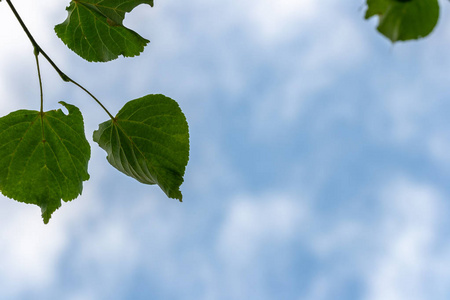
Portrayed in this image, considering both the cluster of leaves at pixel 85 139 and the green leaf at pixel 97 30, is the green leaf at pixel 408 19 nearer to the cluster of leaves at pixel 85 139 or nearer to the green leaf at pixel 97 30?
the cluster of leaves at pixel 85 139

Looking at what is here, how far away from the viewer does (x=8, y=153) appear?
3.16 metres

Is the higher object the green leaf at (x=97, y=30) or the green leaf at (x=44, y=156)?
the green leaf at (x=97, y=30)

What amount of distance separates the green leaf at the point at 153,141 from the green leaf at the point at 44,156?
27 centimetres

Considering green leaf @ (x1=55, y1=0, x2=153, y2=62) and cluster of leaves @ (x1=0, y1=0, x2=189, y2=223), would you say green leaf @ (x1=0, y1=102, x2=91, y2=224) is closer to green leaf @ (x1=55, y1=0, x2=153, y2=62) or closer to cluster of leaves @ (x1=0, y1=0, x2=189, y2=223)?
cluster of leaves @ (x1=0, y1=0, x2=189, y2=223)

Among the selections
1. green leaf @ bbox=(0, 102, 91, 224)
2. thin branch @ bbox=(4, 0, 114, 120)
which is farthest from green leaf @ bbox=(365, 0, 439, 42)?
green leaf @ bbox=(0, 102, 91, 224)

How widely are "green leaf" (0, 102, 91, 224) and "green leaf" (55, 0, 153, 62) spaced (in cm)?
47

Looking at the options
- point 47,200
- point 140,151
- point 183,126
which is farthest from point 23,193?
point 183,126

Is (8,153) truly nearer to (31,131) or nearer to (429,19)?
(31,131)

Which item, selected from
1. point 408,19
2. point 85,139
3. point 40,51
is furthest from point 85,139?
point 408,19

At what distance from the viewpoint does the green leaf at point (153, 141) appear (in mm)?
3207

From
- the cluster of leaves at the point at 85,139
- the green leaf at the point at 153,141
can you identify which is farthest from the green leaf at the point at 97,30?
the green leaf at the point at 153,141

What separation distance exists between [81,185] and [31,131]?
50 cm

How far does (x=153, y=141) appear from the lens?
129 inches

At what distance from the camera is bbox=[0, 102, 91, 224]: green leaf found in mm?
3133
